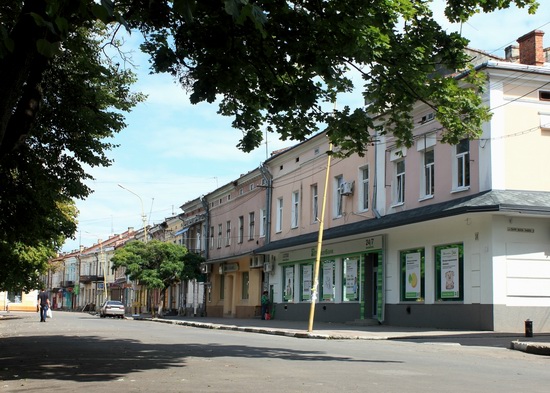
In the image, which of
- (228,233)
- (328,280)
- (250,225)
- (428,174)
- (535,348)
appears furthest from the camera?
(228,233)

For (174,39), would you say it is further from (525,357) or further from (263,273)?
(263,273)

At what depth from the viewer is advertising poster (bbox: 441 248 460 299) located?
24.2 meters

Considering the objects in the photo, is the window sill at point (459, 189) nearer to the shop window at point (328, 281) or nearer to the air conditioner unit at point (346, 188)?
the air conditioner unit at point (346, 188)

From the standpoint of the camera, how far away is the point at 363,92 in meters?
12.3

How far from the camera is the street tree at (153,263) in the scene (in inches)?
1879

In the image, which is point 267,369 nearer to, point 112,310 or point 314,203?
point 314,203

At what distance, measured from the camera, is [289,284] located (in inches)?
1526

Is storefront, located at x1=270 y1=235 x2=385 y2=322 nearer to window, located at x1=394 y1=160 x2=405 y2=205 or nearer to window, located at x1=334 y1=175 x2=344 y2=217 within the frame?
window, located at x1=334 y1=175 x2=344 y2=217

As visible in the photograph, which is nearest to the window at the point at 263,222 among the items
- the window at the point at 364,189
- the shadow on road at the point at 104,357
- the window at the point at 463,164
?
the window at the point at 364,189

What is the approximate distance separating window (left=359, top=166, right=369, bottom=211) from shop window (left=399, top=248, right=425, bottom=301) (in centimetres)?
396

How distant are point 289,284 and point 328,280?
5.03 metres

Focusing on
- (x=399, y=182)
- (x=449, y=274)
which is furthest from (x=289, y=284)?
(x=449, y=274)

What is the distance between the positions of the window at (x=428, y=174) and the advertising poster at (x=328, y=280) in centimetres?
867

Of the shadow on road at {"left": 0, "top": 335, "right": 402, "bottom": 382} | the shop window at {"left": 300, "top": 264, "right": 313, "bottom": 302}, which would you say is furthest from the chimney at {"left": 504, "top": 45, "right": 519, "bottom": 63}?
the shadow on road at {"left": 0, "top": 335, "right": 402, "bottom": 382}
